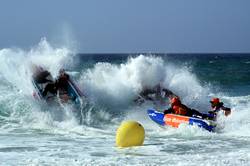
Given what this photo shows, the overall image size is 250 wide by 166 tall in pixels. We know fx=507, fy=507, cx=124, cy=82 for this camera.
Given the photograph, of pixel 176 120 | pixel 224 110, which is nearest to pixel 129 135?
pixel 176 120

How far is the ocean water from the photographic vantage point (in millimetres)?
9742

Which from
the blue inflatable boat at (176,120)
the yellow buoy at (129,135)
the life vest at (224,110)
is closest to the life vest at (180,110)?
the blue inflatable boat at (176,120)

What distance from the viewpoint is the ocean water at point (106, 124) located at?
9.74m

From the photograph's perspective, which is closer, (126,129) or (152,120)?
(126,129)

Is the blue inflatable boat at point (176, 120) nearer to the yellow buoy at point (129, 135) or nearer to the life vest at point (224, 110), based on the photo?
the life vest at point (224, 110)

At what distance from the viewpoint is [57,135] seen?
1309 centimetres

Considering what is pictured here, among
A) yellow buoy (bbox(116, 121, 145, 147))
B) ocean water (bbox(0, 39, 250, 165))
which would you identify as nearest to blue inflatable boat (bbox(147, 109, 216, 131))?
ocean water (bbox(0, 39, 250, 165))

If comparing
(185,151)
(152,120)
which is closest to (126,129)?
(185,151)

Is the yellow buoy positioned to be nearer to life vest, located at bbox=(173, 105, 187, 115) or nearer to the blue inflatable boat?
the blue inflatable boat

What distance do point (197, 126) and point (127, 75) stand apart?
5833 millimetres

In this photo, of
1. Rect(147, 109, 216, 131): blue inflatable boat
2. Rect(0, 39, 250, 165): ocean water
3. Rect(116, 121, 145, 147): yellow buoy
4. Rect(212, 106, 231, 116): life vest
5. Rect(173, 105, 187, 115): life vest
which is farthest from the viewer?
Rect(173, 105, 187, 115): life vest

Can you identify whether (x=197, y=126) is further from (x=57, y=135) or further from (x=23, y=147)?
(x=23, y=147)

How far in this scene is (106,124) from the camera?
15.7 meters

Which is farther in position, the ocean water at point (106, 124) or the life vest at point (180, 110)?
the life vest at point (180, 110)
